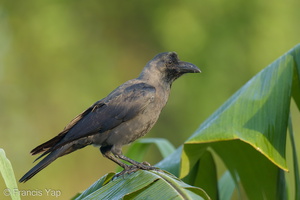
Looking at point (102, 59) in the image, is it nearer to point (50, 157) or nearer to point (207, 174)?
point (207, 174)

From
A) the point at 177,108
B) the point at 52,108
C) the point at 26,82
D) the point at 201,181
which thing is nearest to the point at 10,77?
the point at 26,82

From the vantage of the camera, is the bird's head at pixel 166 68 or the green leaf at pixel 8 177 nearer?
the green leaf at pixel 8 177

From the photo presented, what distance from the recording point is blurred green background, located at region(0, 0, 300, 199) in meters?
10.5

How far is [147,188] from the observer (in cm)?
352

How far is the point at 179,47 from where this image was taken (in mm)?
10852

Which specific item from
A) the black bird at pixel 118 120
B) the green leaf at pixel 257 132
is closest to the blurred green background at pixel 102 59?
the black bird at pixel 118 120

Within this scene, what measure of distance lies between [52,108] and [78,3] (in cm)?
276

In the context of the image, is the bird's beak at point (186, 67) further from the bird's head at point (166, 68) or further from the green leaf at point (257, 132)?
the green leaf at point (257, 132)

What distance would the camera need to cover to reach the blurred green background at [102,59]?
10508 millimetres

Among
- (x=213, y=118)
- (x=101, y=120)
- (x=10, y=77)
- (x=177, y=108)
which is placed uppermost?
(x=10, y=77)

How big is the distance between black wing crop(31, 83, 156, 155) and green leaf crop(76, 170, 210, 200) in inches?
26.4

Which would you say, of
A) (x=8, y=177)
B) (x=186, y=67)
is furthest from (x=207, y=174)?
(x=8, y=177)

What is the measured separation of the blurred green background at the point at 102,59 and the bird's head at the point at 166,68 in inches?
217

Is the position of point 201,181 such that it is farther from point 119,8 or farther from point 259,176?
point 119,8
